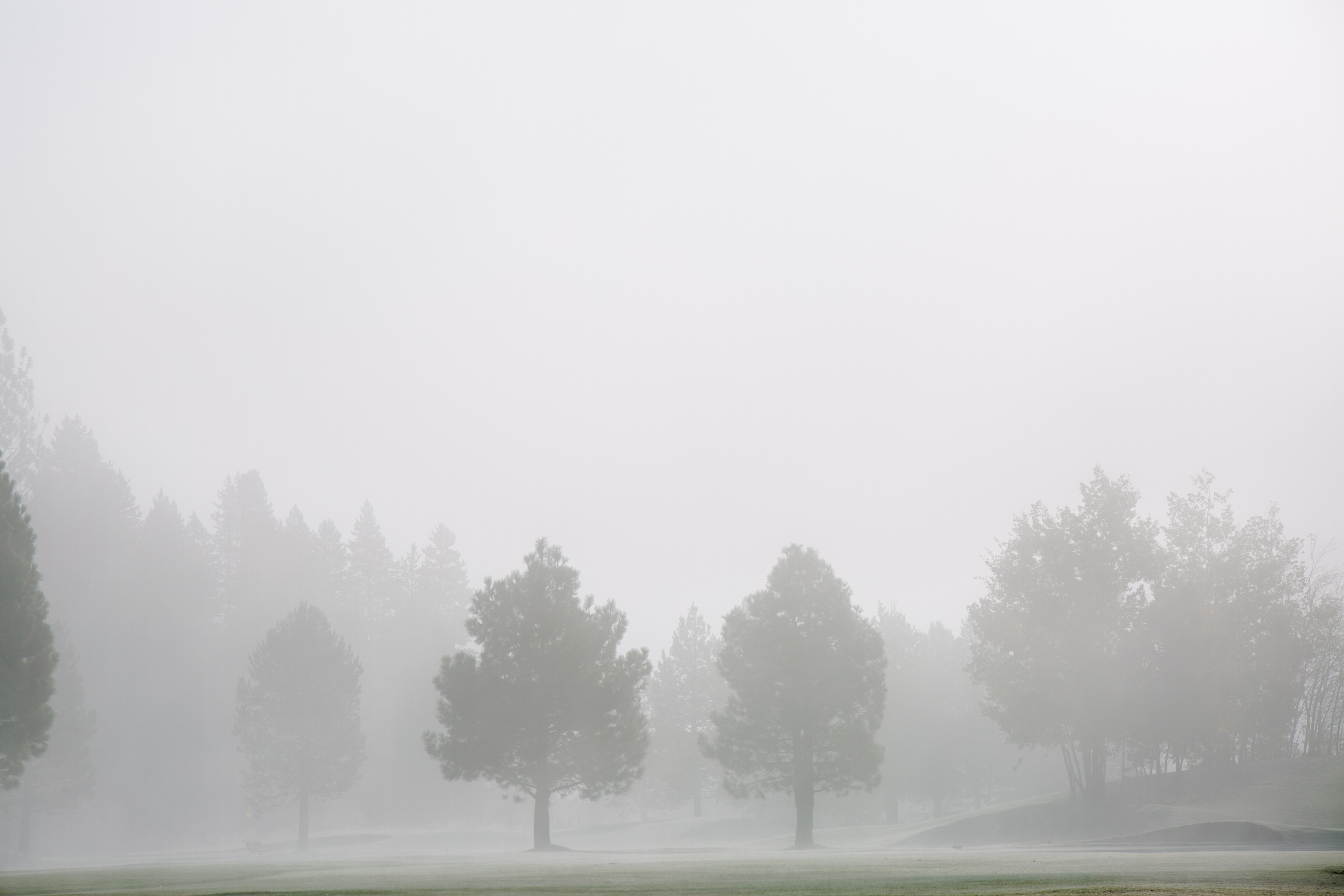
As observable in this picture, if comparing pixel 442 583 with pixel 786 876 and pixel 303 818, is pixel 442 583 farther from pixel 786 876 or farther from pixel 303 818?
pixel 786 876

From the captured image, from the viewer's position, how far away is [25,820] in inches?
2381

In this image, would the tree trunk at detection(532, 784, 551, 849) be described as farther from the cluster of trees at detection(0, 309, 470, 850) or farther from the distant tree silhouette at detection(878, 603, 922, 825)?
the cluster of trees at detection(0, 309, 470, 850)

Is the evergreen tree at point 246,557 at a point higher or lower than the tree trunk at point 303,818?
higher

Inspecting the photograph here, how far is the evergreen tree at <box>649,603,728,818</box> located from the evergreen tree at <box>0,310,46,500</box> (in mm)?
62842

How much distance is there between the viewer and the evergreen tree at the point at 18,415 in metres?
88.5

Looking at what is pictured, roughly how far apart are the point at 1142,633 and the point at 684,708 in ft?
135

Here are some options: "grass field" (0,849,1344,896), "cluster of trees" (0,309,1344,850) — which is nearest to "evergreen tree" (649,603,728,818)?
"cluster of trees" (0,309,1344,850)

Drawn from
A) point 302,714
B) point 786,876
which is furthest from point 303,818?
point 786,876

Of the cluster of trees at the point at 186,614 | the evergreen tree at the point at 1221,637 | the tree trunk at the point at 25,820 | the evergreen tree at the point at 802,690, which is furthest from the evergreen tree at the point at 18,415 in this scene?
the evergreen tree at the point at 1221,637

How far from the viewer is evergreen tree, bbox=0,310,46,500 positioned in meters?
88.5

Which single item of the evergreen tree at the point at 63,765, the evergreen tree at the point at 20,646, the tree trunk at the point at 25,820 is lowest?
the tree trunk at the point at 25,820

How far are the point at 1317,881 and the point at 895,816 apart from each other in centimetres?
→ 6308

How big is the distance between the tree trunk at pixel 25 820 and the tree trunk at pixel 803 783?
171 feet

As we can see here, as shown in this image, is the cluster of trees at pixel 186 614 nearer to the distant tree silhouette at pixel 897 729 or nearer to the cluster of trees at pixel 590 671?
the cluster of trees at pixel 590 671
